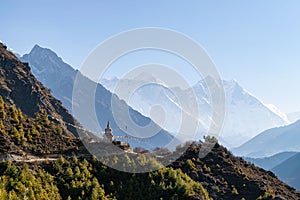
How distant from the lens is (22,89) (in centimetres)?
9050

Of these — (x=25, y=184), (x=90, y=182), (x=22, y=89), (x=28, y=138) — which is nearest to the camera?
(x=25, y=184)

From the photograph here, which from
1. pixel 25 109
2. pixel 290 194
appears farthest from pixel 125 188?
pixel 25 109

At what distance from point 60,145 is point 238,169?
1890cm

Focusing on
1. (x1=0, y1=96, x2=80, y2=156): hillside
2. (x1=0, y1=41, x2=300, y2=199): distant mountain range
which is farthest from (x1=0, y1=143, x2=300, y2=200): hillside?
(x1=0, y1=96, x2=80, y2=156): hillside

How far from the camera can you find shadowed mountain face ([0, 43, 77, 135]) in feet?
284

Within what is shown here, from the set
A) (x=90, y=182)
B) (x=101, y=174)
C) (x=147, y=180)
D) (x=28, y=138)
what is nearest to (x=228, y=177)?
(x=147, y=180)

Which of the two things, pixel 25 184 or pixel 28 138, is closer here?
pixel 25 184

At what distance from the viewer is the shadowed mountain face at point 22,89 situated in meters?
86.4

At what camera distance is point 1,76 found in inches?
3440

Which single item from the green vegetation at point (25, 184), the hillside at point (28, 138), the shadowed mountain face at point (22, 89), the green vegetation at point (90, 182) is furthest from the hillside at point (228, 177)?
the shadowed mountain face at point (22, 89)

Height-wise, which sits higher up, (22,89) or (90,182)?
(22,89)

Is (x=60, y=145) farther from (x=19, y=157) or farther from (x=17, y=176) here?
(x=17, y=176)

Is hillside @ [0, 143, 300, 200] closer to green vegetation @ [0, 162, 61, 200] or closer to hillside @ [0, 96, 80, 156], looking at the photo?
green vegetation @ [0, 162, 61, 200]

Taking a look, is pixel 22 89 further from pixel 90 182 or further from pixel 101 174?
pixel 90 182
